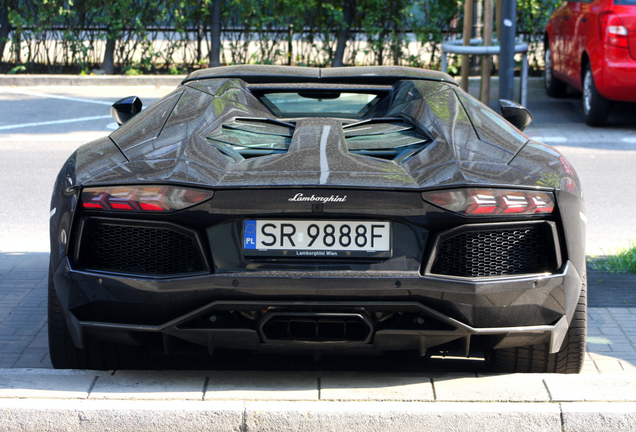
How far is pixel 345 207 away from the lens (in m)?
2.68

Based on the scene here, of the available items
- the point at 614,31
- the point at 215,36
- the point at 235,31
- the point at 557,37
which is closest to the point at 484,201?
the point at 614,31

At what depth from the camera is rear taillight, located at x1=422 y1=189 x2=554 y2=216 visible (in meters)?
2.67

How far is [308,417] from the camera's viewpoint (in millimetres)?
2672

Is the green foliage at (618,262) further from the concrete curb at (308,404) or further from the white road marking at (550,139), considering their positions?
the white road marking at (550,139)

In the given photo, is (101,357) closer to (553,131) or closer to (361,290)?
(361,290)

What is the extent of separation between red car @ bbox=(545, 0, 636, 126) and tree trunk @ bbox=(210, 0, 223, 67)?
5.70 metres

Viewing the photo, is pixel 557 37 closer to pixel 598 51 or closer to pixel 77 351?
pixel 598 51

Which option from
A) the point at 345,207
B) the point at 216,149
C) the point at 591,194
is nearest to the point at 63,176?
the point at 216,149

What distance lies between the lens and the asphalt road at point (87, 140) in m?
5.98

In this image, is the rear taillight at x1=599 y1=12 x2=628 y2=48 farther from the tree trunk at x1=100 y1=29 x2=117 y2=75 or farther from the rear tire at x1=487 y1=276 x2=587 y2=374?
the tree trunk at x1=100 y1=29 x2=117 y2=75

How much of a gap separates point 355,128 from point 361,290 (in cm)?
102

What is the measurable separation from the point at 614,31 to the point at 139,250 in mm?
7848

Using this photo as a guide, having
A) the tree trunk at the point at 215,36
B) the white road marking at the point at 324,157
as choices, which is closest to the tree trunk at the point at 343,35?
the tree trunk at the point at 215,36

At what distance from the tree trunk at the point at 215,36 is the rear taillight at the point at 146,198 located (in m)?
11.0
